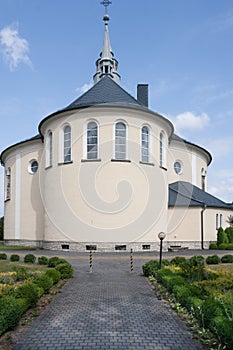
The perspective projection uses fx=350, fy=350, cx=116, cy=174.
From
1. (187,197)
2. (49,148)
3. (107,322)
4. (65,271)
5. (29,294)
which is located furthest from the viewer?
(187,197)

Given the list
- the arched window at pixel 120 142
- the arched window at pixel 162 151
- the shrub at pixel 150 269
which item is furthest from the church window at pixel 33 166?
the shrub at pixel 150 269

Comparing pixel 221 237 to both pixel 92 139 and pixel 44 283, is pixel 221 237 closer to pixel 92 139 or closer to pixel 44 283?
pixel 92 139

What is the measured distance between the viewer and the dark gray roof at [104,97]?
23.2m

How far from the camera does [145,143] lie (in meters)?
24.0

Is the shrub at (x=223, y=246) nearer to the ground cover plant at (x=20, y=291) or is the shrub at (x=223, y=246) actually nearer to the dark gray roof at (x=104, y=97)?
the dark gray roof at (x=104, y=97)

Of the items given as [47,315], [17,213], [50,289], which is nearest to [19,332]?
[47,315]

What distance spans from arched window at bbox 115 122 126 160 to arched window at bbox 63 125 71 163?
128 inches

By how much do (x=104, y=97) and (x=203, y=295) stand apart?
1784cm

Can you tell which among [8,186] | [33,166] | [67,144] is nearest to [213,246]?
[67,144]

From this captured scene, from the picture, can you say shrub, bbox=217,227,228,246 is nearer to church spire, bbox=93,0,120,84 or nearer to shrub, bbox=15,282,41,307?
shrub, bbox=15,282,41,307

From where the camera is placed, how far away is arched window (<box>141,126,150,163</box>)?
23.8 meters

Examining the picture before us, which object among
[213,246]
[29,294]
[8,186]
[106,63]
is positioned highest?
[106,63]

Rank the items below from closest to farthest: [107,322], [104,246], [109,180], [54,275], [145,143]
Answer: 1. [107,322]
2. [54,275]
3. [104,246]
4. [109,180]
5. [145,143]

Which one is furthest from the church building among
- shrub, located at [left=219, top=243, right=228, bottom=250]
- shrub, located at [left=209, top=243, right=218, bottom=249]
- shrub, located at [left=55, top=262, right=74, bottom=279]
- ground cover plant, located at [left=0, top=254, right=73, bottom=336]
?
shrub, located at [left=55, top=262, right=74, bottom=279]
